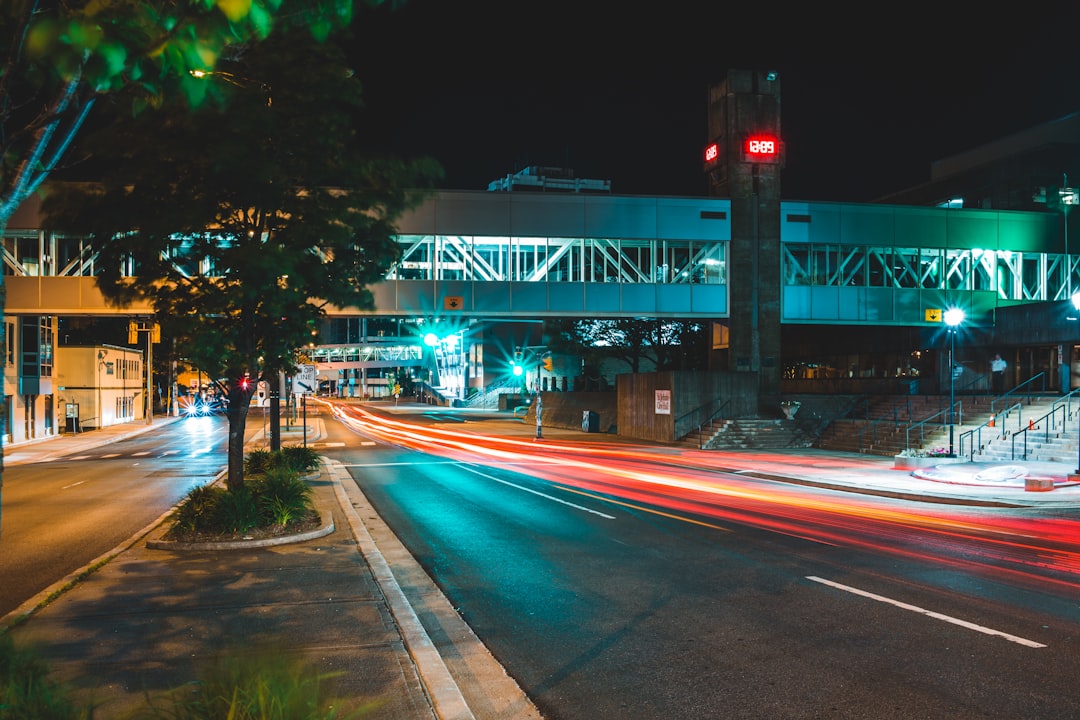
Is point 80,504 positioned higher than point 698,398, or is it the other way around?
point 698,398

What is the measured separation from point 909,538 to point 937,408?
81.3ft

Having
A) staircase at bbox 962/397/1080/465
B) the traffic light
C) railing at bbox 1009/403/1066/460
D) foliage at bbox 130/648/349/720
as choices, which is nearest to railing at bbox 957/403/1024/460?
staircase at bbox 962/397/1080/465

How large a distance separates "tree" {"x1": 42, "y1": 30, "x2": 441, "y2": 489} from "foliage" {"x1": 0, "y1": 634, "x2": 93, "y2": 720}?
704cm

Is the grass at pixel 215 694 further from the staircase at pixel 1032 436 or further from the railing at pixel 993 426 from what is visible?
the railing at pixel 993 426

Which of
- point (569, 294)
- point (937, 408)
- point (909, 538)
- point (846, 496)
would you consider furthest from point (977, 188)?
point (909, 538)

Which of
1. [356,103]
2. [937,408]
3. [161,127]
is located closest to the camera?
[161,127]

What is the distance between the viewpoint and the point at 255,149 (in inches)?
486

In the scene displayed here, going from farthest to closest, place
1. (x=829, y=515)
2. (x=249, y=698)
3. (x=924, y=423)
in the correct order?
(x=924, y=423), (x=829, y=515), (x=249, y=698)

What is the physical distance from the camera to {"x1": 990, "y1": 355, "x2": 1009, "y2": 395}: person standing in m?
40.8

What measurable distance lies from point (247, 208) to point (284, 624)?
25.2 feet

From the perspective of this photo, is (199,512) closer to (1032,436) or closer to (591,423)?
(1032,436)

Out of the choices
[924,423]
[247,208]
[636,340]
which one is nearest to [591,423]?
[636,340]

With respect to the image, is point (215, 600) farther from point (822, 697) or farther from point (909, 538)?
point (909, 538)

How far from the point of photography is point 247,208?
526 inches
